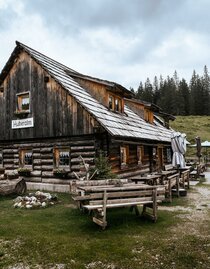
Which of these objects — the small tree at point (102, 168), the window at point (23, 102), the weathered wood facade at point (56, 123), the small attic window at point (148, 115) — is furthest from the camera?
the small attic window at point (148, 115)

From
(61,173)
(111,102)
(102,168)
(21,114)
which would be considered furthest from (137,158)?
(21,114)

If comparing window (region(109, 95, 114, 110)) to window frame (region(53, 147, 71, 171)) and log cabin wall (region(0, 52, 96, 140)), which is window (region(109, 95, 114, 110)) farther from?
window frame (region(53, 147, 71, 171))

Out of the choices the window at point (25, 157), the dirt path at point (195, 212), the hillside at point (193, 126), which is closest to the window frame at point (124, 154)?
the dirt path at point (195, 212)

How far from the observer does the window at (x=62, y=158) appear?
14930mm

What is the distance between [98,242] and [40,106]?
10.4 m

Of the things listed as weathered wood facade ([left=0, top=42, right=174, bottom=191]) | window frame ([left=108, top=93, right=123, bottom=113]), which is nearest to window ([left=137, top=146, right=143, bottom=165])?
weathered wood facade ([left=0, top=42, right=174, bottom=191])

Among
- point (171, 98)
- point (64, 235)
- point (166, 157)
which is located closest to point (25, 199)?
point (64, 235)

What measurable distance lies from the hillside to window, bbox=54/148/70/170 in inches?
1547

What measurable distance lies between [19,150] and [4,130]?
5.23 ft

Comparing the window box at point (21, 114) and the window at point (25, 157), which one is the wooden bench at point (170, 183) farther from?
the window box at point (21, 114)

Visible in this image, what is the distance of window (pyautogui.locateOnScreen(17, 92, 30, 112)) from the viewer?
1644cm

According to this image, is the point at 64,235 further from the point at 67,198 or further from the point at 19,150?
the point at 19,150

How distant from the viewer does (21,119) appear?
16.4 meters

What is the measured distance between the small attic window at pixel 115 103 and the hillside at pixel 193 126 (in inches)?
1380
